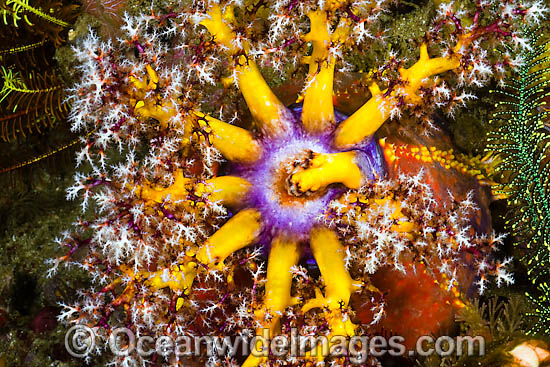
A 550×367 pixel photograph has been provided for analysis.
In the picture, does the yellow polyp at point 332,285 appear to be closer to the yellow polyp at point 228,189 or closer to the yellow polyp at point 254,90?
the yellow polyp at point 228,189

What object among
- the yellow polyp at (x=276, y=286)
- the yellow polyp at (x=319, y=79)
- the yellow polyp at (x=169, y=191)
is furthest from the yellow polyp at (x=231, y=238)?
the yellow polyp at (x=319, y=79)

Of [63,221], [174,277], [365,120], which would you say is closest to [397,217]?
[365,120]

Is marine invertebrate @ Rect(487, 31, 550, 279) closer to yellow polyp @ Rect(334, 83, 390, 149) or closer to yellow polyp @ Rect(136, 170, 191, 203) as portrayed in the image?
yellow polyp @ Rect(334, 83, 390, 149)

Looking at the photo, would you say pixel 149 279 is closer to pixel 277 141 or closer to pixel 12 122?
pixel 277 141

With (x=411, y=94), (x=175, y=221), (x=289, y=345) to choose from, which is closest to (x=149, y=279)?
(x=175, y=221)

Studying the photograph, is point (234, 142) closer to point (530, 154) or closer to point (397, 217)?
point (397, 217)

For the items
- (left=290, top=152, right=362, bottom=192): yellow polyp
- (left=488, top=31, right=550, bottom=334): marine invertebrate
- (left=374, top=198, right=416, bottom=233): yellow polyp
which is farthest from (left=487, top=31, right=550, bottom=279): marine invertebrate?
(left=290, top=152, right=362, bottom=192): yellow polyp
